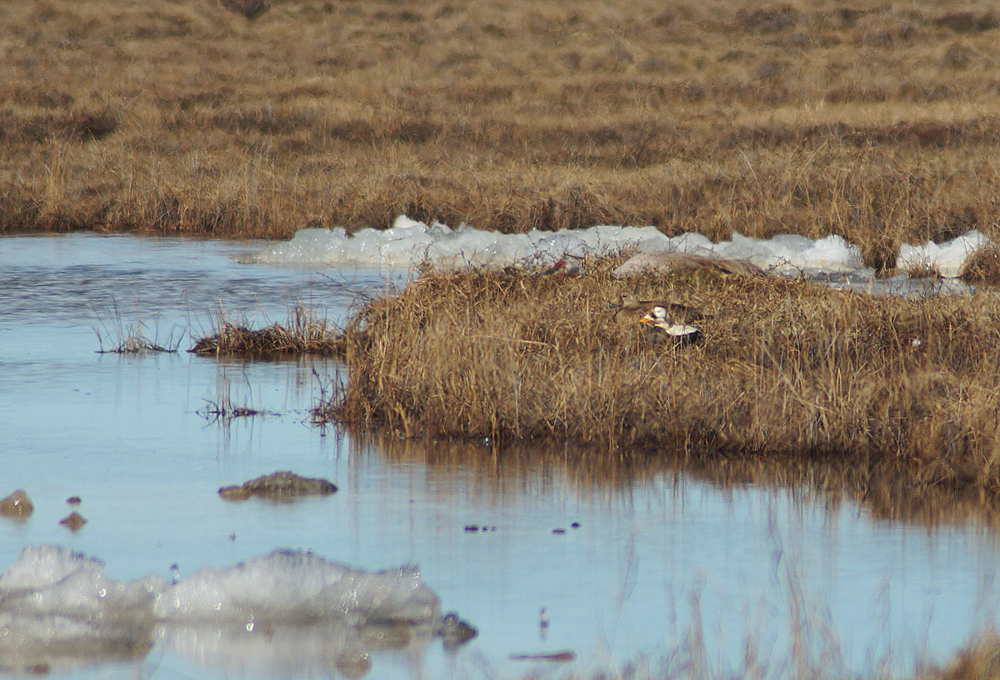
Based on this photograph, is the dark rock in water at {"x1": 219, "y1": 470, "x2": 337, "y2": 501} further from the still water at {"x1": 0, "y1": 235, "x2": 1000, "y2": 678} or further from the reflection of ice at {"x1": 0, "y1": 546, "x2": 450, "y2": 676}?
the reflection of ice at {"x1": 0, "y1": 546, "x2": 450, "y2": 676}

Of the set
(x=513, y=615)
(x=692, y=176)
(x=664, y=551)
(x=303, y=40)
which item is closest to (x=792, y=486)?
(x=664, y=551)

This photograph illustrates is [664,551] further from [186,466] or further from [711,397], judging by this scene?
[186,466]

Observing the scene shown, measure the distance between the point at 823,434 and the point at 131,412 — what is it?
4.19 meters

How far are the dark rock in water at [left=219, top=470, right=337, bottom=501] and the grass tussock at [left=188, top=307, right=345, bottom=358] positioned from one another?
14.3 feet

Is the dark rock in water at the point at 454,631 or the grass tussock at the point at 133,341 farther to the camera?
the grass tussock at the point at 133,341

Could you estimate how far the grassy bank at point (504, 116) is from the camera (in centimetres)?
2106

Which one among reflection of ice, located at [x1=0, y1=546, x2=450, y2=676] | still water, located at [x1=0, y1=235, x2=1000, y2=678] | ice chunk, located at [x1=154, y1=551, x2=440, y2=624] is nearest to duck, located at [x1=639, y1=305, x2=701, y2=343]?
still water, located at [x1=0, y1=235, x2=1000, y2=678]

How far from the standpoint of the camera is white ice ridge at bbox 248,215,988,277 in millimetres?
16031

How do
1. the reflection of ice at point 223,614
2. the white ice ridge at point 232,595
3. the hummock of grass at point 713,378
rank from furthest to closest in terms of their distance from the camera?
the hummock of grass at point 713,378
the white ice ridge at point 232,595
the reflection of ice at point 223,614

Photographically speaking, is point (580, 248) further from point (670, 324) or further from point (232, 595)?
point (232, 595)

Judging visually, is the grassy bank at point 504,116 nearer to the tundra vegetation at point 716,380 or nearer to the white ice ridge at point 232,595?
the tundra vegetation at point 716,380

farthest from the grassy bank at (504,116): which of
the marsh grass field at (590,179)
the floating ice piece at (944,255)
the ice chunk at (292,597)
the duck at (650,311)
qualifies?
the ice chunk at (292,597)

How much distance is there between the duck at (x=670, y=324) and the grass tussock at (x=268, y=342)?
2.90 metres

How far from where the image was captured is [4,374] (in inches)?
Result: 428
